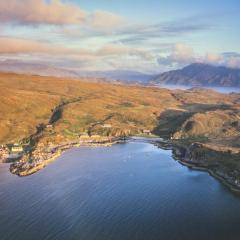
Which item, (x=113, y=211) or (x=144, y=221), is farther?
(x=113, y=211)

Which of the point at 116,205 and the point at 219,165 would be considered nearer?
the point at 116,205

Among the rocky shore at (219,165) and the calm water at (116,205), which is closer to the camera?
the calm water at (116,205)

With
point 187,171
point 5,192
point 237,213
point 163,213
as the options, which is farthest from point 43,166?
point 237,213

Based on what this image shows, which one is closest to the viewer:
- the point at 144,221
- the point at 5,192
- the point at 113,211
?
the point at 144,221

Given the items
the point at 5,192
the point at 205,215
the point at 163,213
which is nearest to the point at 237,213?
the point at 205,215

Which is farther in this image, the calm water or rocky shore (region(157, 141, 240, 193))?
rocky shore (region(157, 141, 240, 193))

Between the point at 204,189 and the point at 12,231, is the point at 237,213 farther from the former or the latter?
the point at 12,231

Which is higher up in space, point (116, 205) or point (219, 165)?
point (116, 205)

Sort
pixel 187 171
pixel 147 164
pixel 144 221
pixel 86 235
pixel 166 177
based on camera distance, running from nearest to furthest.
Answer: pixel 86 235
pixel 144 221
pixel 166 177
pixel 187 171
pixel 147 164
